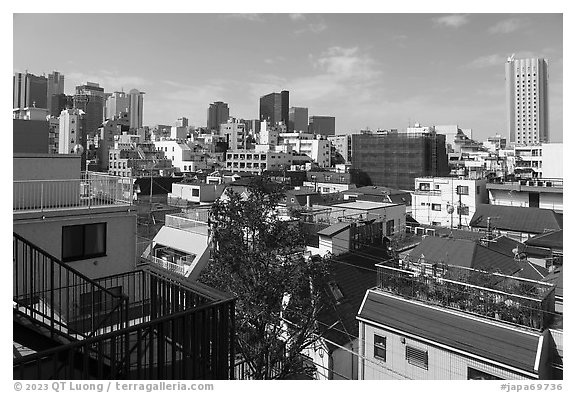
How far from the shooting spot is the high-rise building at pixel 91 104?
49031 millimetres

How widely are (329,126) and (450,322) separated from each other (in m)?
60.1

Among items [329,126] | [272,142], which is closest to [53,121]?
[272,142]

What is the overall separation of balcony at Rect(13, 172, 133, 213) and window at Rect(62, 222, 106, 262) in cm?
22

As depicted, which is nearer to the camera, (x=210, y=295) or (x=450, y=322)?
(x=210, y=295)

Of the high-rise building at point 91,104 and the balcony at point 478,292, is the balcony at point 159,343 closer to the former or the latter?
the balcony at point 478,292

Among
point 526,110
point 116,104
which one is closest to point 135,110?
point 116,104

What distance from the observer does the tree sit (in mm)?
3506

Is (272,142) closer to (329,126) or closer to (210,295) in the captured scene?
(329,126)

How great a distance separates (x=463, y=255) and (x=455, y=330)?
3281mm

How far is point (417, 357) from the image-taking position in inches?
157

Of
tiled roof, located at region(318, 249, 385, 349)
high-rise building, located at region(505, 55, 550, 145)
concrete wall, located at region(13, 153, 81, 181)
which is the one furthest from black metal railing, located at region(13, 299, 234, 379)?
high-rise building, located at region(505, 55, 550, 145)

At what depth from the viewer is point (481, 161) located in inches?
1468
